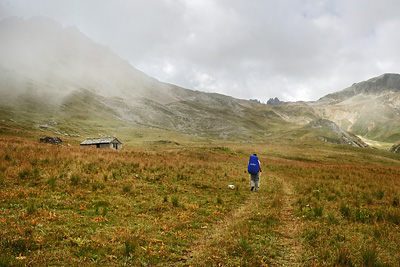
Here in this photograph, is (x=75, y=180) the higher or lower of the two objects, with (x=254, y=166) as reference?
lower

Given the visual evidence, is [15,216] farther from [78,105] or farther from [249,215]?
[78,105]

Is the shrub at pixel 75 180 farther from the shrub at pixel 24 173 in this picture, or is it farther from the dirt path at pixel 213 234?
the dirt path at pixel 213 234

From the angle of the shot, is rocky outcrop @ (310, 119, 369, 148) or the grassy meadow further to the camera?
rocky outcrop @ (310, 119, 369, 148)

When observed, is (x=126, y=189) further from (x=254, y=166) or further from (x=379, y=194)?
(x=379, y=194)

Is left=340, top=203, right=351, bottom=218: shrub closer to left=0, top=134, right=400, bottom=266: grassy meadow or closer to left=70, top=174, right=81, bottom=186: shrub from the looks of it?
left=0, top=134, right=400, bottom=266: grassy meadow

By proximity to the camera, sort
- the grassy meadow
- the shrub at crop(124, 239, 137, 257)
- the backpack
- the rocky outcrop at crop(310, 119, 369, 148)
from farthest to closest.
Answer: the rocky outcrop at crop(310, 119, 369, 148), the backpack, the shrub at crop(124, 239, 137, 257), the grassy meadow

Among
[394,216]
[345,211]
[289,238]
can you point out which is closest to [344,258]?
[289,238]

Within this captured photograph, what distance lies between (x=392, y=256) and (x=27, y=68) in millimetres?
255941

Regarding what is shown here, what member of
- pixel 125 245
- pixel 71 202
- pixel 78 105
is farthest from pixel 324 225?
pixel 78 105

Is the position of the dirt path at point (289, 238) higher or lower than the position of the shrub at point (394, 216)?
lower

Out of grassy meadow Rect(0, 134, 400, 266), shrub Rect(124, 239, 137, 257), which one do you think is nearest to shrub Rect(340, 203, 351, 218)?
grassy meadow Rect(0, 134, 400, 266)

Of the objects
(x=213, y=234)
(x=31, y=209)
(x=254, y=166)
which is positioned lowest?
(x=213, y=234)

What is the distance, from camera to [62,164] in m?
13.7

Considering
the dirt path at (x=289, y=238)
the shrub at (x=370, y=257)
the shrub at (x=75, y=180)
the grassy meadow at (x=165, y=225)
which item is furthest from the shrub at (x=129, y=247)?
the shrub at (x=75, y=180)
